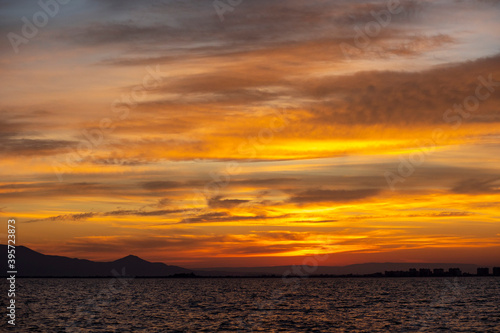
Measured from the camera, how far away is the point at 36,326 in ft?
254

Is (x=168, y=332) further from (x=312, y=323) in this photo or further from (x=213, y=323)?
(x=312, y=323)

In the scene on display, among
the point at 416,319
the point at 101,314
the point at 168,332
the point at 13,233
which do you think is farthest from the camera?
the point at 101,314

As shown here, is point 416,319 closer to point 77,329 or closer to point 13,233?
point 77,329

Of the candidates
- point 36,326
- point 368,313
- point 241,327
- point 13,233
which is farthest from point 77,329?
point 368,313

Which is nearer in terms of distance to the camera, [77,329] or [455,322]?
[77,329]

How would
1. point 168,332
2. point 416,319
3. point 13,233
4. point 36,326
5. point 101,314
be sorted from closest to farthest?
point 13,233 → point 168,332 → point 36,326 → point 416,319 → point 101,314

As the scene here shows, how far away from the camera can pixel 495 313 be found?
9575 cm

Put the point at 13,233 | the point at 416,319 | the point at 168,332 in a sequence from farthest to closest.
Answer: the point at 416,319, the point at 168,332, the point at 13,233

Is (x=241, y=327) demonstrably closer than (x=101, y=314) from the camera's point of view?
Yes

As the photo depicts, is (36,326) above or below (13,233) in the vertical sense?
below

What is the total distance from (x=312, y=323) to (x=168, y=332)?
22.1m

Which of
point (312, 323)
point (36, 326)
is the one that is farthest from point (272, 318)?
point (36, 326)

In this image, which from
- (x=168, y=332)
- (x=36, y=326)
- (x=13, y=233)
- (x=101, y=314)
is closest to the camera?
(x=13, y=233)

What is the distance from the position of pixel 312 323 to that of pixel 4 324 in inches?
1733
